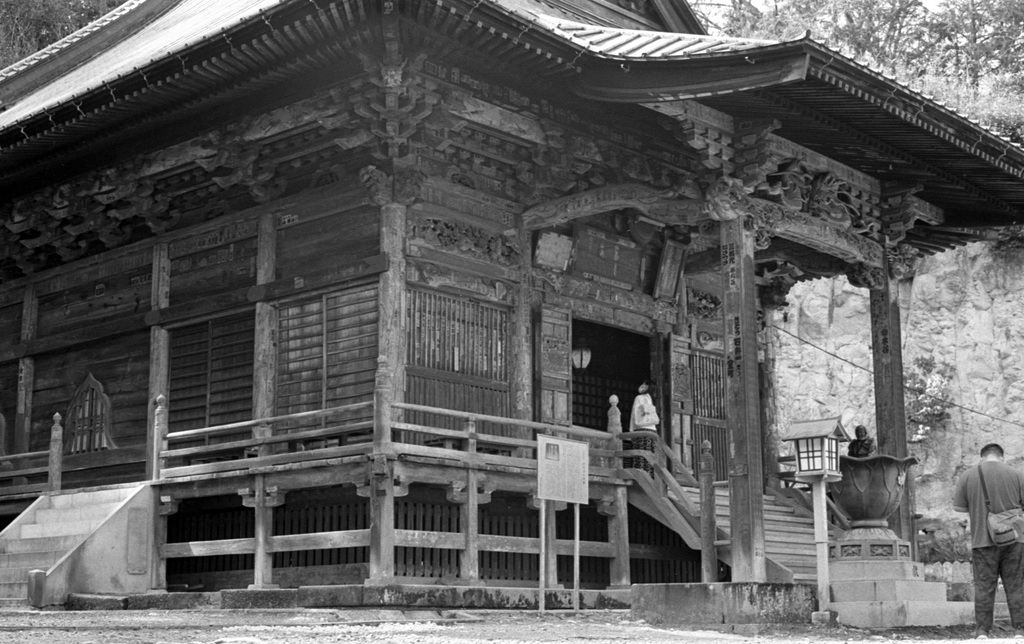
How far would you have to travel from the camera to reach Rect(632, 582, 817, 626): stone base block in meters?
11.0

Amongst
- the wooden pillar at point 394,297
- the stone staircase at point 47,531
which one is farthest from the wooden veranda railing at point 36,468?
the wooden pillar at point 394,297

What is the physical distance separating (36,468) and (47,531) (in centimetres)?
190

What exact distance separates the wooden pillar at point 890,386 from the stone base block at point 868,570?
3165 mm

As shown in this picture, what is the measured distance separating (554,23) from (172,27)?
8.37m

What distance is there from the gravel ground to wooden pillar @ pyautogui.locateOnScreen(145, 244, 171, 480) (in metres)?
3.82

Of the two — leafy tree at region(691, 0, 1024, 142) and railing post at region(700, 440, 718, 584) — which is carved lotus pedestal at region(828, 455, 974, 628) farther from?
leafy tree at region(691, 0, 1024, 142)

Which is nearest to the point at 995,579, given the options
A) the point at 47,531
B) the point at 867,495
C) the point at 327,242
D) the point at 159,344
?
the point at 867,495

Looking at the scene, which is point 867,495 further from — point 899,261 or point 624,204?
point 899,261

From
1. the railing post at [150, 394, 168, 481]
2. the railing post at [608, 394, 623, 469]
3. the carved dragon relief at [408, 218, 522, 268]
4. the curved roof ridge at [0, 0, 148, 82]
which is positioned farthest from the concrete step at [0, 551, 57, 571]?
the curved roof ridge at [0, 0, 148, 82]

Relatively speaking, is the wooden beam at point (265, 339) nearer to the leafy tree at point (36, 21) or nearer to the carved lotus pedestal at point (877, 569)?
the carved lotus pedestal at point (877, 569)

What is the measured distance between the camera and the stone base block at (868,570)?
12.2 metres

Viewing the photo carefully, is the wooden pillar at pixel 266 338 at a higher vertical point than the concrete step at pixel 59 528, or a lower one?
higher

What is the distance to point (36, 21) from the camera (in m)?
34.3

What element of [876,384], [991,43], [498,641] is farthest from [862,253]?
[991,43]
